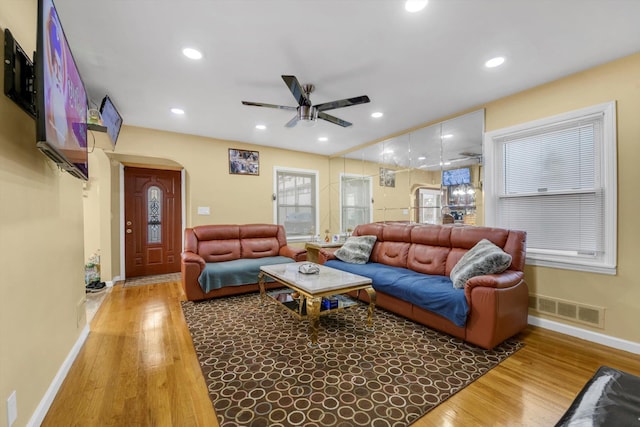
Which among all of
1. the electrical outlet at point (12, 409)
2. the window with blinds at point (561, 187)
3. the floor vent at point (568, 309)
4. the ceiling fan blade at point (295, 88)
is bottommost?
the floor vent at point (568, 309)

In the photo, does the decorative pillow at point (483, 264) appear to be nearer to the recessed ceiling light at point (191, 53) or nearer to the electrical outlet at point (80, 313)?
the recessed ceiling light at point (191, 53)

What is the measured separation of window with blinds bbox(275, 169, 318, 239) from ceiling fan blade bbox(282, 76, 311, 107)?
2.95 metres

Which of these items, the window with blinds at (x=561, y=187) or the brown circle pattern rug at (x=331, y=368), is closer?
the brown circle pattern rug at (x=331, y=368)

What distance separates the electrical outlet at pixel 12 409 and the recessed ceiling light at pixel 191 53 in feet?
8.17

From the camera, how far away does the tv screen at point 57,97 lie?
1.16m

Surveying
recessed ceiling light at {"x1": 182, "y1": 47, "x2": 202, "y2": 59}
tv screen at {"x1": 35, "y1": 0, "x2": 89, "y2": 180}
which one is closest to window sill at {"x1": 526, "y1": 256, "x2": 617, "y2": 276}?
recessed ceiling light at {"x1": 182, "y1": 47, "x2": 202, "y2": 59}

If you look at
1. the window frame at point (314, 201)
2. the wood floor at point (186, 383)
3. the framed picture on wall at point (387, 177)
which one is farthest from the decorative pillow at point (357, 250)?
the wood floor at point (186, 383)

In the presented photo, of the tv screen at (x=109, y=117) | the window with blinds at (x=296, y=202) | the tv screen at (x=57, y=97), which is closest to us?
the tv screen at (x=57, y=97)

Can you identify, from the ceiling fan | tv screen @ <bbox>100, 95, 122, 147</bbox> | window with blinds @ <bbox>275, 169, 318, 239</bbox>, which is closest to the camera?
the ceiling fan

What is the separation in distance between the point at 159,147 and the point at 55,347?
336 cm

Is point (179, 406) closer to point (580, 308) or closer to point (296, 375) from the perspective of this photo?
point (296, 375)

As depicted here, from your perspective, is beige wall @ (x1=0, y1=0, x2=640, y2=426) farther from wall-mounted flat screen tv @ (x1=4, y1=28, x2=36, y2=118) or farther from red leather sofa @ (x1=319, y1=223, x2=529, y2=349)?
red leather sofa @ (x1=319, y1=223, x2=529, y2=349)

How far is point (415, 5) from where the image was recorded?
1.79 meters

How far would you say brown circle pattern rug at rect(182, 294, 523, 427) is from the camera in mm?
1603
